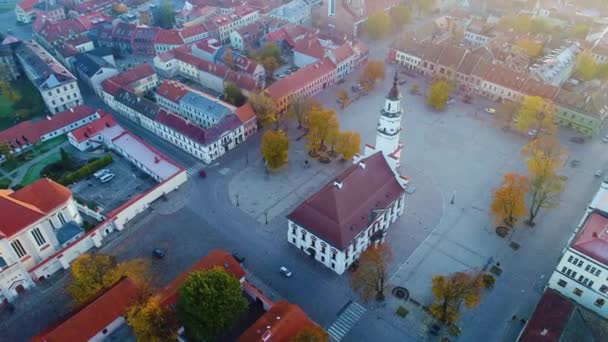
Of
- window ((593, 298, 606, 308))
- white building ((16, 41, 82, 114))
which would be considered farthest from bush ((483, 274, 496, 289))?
white building ((16, 41, 82, 114))

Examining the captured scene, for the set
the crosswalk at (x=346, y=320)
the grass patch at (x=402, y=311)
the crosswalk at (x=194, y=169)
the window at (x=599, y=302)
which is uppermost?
the window at (x=599, y=302)

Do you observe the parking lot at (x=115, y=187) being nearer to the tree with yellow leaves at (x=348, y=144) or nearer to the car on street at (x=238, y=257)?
the car on street at (x=238, y=257)

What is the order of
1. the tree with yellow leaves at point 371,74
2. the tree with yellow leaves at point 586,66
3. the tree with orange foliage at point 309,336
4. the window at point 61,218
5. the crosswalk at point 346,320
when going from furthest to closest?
the tree with yellow leaves at point 586,66
the tree with yellow leaves at point 371,74
the window at point 61,218
the crosswalk at point 346,320
the tree with orange foliage at point 309,336

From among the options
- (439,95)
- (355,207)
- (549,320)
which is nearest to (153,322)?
(355,207)

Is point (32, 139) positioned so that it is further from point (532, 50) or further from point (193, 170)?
point (532, 50)

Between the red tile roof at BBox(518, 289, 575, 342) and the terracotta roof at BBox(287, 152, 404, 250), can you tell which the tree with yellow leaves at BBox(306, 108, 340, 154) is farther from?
the red tile roof at BBox(518, 289, 575, 342)

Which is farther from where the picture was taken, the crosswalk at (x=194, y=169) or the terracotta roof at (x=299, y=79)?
the terracotta roof at (x=299, y=79)

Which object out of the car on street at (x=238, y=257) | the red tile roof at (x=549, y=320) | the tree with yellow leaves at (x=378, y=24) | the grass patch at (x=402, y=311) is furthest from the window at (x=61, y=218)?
the tree with yellow leaves at (x=378, y=24)
